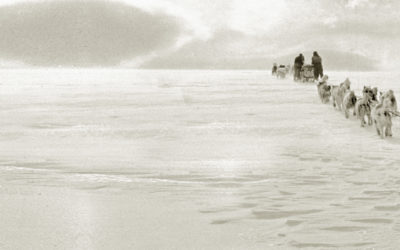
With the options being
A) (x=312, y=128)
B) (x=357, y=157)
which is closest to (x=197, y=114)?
(x=312, y=128)

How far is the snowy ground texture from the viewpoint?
540cm

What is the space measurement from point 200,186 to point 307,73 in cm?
2934

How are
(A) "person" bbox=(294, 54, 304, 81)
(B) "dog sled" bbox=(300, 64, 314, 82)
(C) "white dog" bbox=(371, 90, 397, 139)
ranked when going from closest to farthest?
1. (C) "white dog" bbox=(371, 90, 397, 139)
2. (B) "dog sled" bbox=(300, 64, 314, 82)
3. (A) "person" bbox=(294, 54, 304, 81)

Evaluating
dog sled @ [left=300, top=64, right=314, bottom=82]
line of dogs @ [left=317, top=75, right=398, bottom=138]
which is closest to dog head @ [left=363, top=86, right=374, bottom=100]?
line of dogs @ [left=317, top=75, right=398, bottom=138]

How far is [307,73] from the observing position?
36219mm

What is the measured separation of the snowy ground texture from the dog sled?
65.2ft

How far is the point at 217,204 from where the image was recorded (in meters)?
6.61

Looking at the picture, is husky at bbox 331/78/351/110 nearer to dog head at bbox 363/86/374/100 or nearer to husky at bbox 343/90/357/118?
husky at bbox 343/90/357/118

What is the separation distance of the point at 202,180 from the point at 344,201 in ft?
6.47

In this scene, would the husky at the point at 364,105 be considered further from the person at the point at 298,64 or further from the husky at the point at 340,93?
the person at the point at 298,64

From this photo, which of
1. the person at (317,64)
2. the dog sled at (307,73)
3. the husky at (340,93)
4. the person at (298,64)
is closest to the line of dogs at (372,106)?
the husky at (340,93)

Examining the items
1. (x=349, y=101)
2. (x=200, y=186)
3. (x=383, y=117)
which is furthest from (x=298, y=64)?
(x=200, y=186)

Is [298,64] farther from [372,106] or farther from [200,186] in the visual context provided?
[200,186]

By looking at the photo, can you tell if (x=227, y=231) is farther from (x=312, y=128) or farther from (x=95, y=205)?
(x=312, y=128)
